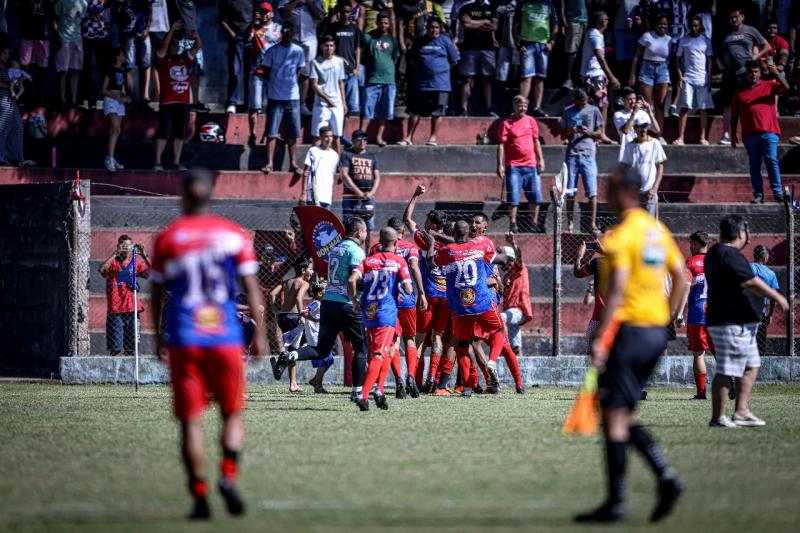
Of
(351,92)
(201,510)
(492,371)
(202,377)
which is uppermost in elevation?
(351,92)

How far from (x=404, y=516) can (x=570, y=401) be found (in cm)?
923

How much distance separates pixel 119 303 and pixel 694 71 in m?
11.5

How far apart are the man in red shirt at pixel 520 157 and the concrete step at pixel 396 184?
979mm

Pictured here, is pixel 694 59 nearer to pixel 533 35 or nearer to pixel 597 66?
pixel 597 66

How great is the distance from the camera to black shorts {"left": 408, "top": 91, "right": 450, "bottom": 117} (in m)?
24.8

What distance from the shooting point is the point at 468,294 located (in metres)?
17.2

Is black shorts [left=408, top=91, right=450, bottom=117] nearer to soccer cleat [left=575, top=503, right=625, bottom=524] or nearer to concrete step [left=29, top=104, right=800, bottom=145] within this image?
concrete step [left=29, top=104, right=800, bottom=145]

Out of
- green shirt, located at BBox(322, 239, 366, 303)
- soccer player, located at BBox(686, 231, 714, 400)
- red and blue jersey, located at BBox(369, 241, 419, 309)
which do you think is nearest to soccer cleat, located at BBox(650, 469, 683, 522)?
green shirt, located at BBox(322, 239, 366, 303)

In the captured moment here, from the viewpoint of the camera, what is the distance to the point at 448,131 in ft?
84.3

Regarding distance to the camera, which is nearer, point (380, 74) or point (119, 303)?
point (119, 303)

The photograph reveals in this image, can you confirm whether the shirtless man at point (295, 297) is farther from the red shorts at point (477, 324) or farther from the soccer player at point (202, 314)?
the soccer player at point (202, 314)

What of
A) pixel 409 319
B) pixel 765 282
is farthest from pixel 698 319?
pixel 409 319

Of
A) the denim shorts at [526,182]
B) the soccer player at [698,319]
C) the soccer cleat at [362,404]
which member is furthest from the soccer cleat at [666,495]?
the denim shorts at [526,182]

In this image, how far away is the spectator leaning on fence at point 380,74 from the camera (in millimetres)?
24297
